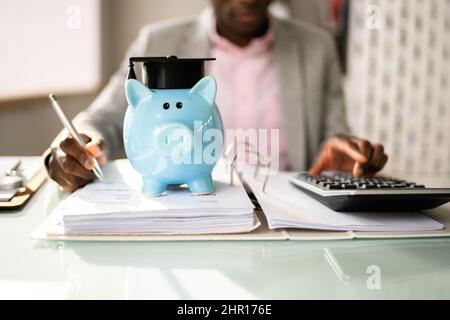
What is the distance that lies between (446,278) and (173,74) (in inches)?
13.1

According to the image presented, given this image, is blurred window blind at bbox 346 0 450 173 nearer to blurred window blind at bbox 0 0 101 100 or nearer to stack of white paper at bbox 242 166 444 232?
blurred window blind at bbox 0 0 101 100

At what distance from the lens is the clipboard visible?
630 mm

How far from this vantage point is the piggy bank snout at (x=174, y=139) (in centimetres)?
52

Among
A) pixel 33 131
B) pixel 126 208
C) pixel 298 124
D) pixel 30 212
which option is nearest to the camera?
pixel 126 208

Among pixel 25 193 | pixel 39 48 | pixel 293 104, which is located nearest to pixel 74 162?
pixel 25 193

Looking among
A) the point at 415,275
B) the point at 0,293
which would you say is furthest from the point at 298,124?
the point at 0,293

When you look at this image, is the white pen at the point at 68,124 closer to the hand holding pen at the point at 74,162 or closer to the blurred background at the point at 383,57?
the hand holding pen at the point at 74,162

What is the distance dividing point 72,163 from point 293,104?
2.53 feet

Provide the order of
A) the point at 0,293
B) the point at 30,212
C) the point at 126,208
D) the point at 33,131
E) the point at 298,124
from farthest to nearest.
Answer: the point at 33,131, the point at 298,124, the point at 30,212, the point at 126,208, the point at 0,293

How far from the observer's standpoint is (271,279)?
412mm

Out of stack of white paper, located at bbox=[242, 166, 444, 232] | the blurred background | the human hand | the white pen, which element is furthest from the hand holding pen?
the blurred background

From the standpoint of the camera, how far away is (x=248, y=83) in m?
1.35

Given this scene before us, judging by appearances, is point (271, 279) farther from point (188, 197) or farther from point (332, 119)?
point (332, 119)

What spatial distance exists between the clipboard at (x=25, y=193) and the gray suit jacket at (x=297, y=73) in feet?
1.45
